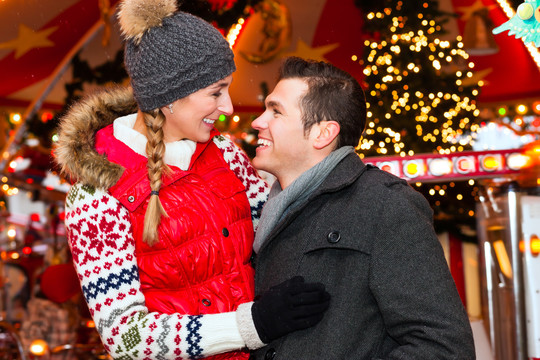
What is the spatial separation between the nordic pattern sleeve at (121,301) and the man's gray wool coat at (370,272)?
19 cm

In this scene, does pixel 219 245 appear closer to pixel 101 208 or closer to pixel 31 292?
pixel 101 208

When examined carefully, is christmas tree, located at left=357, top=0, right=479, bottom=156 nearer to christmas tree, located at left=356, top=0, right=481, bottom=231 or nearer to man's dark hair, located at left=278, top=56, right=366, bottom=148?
christmas tree, located at left=356, top=0, right=481, bottom=231

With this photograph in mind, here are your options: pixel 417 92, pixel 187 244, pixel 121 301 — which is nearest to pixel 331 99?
pixel 187 244

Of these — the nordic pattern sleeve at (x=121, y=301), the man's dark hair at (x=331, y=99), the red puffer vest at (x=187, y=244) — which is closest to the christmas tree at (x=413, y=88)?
the man's dark hair at (x=331, y=99)

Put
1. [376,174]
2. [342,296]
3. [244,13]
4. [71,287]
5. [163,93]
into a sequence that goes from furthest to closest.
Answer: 1. [244,13]
2. [71,287]
3. [163,93]
4. [376,174]
5. [342,296]

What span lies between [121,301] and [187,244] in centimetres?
26

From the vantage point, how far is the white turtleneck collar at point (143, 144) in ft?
6.99

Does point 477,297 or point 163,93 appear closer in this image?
Result: point 163,93

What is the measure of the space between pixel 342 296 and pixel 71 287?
3.05 metres

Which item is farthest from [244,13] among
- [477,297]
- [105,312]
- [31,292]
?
[105,312]

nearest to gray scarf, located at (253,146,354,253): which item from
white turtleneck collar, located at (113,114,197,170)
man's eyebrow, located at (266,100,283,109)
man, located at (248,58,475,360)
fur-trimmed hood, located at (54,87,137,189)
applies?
man, located at (248,58,475,360)

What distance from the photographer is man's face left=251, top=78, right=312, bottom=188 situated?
2098 mm

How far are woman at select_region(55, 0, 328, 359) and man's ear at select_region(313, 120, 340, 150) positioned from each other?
1.01ft

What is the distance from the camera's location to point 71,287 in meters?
4.41
